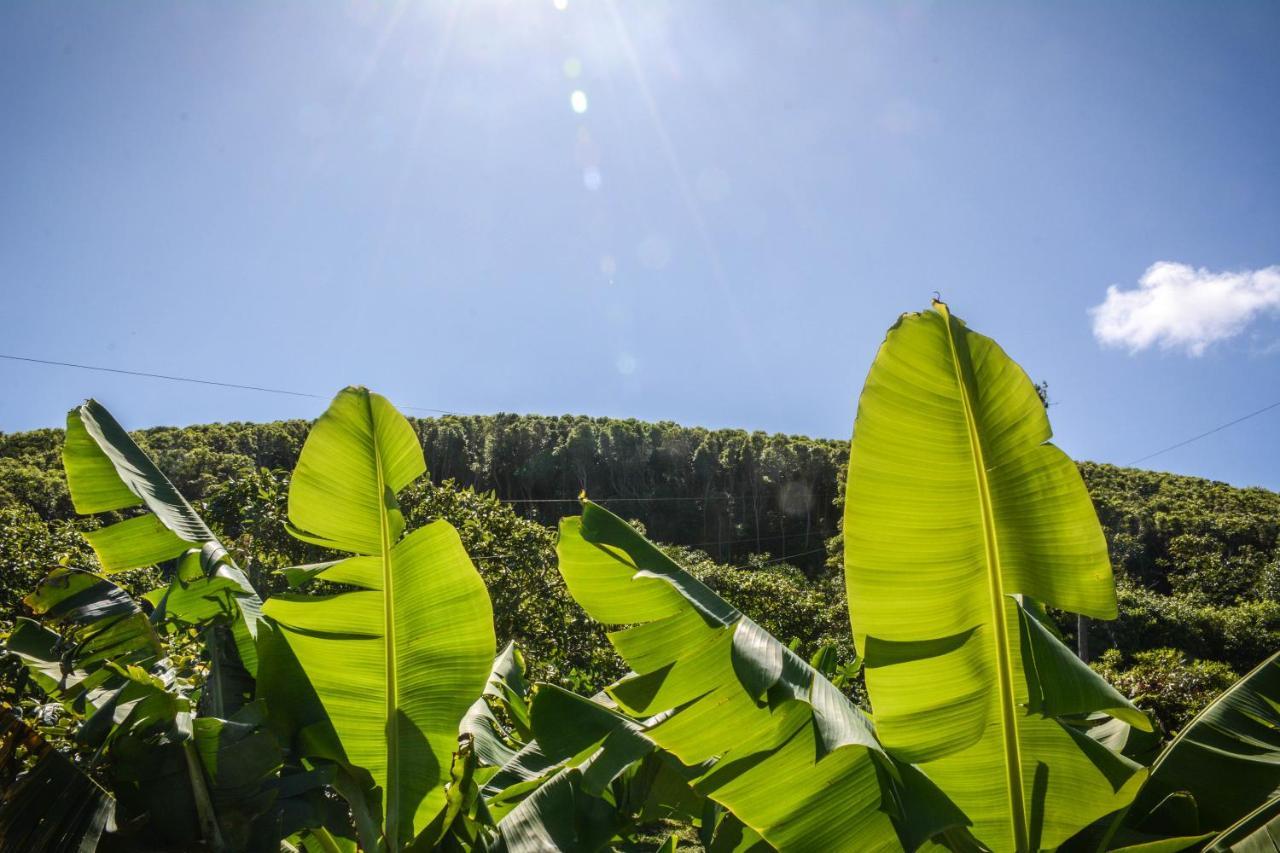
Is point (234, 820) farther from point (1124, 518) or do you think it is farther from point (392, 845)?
point (1124, 518)

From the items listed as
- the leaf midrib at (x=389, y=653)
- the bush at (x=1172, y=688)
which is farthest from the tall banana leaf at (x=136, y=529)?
the bush at (x=1172, y=688)

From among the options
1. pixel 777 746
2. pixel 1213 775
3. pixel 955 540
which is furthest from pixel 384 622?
pixel 1213 775

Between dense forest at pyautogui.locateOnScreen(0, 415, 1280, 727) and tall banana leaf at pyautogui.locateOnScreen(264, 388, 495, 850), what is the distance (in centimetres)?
187

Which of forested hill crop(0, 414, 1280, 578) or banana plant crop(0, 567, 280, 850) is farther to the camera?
forested hill crop(0, 414, 1280, 578)

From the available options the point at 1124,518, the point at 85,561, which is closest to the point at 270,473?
the point at 85,561

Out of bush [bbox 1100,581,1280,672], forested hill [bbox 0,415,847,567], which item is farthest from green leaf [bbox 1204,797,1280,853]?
forested hill [bbox 0,415,847,567]

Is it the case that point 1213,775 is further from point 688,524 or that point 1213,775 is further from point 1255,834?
point 688,524

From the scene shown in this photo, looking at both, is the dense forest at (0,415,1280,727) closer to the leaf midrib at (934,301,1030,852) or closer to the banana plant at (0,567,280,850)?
the banana plant at (0,567,280,850)

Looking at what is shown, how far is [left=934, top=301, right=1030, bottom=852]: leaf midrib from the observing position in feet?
6.24

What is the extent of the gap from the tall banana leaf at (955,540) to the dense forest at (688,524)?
3.38 meters

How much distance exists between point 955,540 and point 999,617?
0.85 feet

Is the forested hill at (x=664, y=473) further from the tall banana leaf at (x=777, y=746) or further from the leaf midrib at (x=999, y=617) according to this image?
the leaf midrib at (x=999, y=617)

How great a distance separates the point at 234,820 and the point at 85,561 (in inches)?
389

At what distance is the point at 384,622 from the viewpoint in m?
2.38
